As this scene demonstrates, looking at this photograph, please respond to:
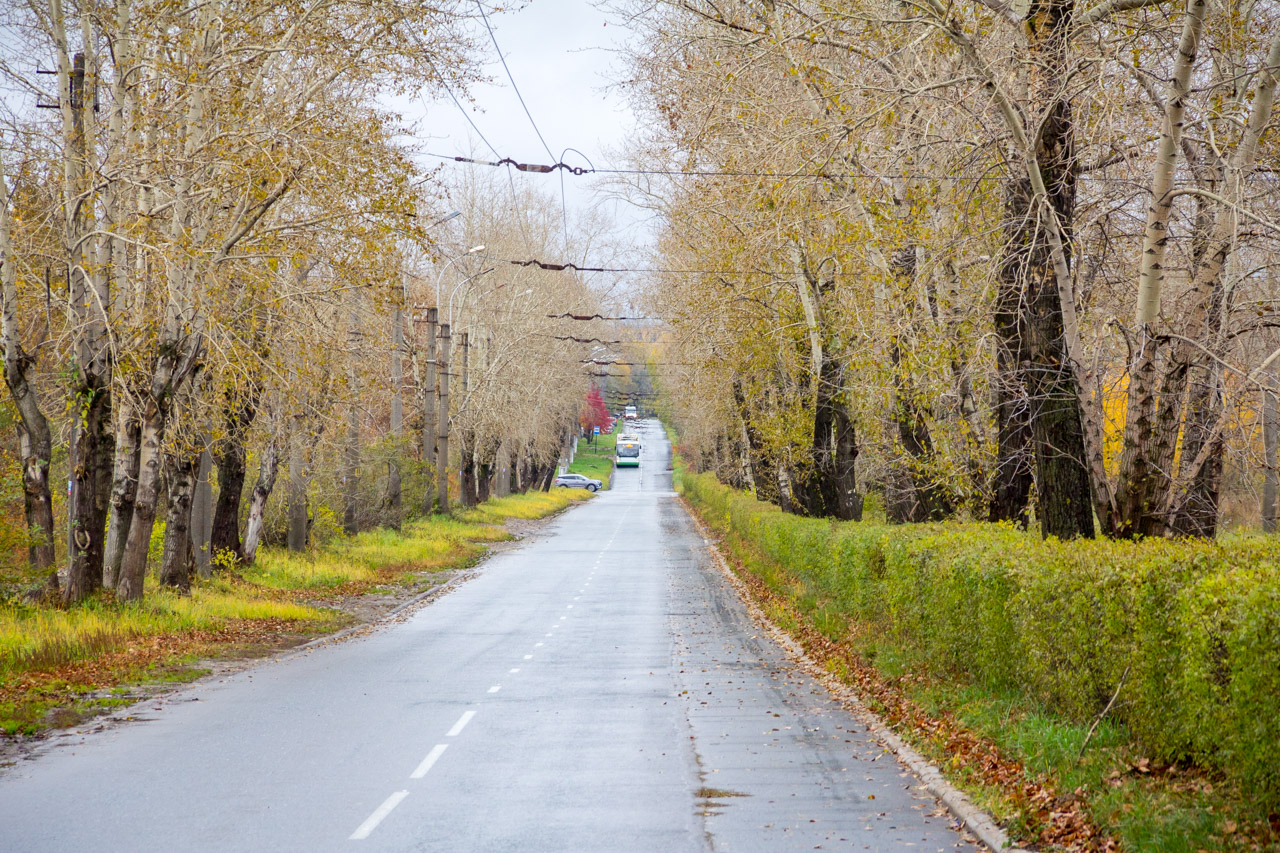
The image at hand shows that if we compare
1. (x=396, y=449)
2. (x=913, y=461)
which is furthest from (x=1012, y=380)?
(x=396, y=449)

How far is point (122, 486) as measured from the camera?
17.7m

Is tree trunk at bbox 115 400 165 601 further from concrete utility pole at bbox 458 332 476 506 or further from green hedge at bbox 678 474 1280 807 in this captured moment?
concrete utility pole at bbox 458 332 476 506

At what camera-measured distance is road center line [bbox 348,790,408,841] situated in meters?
7.50

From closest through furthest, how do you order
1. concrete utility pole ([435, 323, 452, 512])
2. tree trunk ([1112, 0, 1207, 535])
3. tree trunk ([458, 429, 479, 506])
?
tree trunk ([1112, 0, 1207, 535])
concrete utility pole ([435, 323, 452, 512])
tree trunk ([458, 429, 479, 506])

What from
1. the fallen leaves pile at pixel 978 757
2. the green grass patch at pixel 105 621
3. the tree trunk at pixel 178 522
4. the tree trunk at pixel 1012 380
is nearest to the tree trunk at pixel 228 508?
the tree trunk at pixel 178 522

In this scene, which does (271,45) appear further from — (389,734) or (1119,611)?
(1119,611)

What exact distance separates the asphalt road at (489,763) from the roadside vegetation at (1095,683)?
71 cm

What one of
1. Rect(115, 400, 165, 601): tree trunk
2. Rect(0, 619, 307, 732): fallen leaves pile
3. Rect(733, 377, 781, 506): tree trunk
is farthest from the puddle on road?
Rect(733, 377, 781, 506): tree trunk

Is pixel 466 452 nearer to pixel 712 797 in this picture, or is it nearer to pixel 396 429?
pixel 396 429

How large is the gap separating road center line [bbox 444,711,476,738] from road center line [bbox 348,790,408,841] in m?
2.30

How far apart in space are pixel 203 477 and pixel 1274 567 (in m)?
20.1

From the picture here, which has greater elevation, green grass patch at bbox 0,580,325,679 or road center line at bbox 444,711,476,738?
green grass patch at bbox 0,580,325,679

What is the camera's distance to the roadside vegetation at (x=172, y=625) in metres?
12.9

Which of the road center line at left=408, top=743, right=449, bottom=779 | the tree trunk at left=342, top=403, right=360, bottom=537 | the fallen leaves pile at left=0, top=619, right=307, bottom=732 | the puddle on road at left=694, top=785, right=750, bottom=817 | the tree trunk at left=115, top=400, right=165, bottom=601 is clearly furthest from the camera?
the tree trunk at left=342, top=403, right=360, bottom=537
